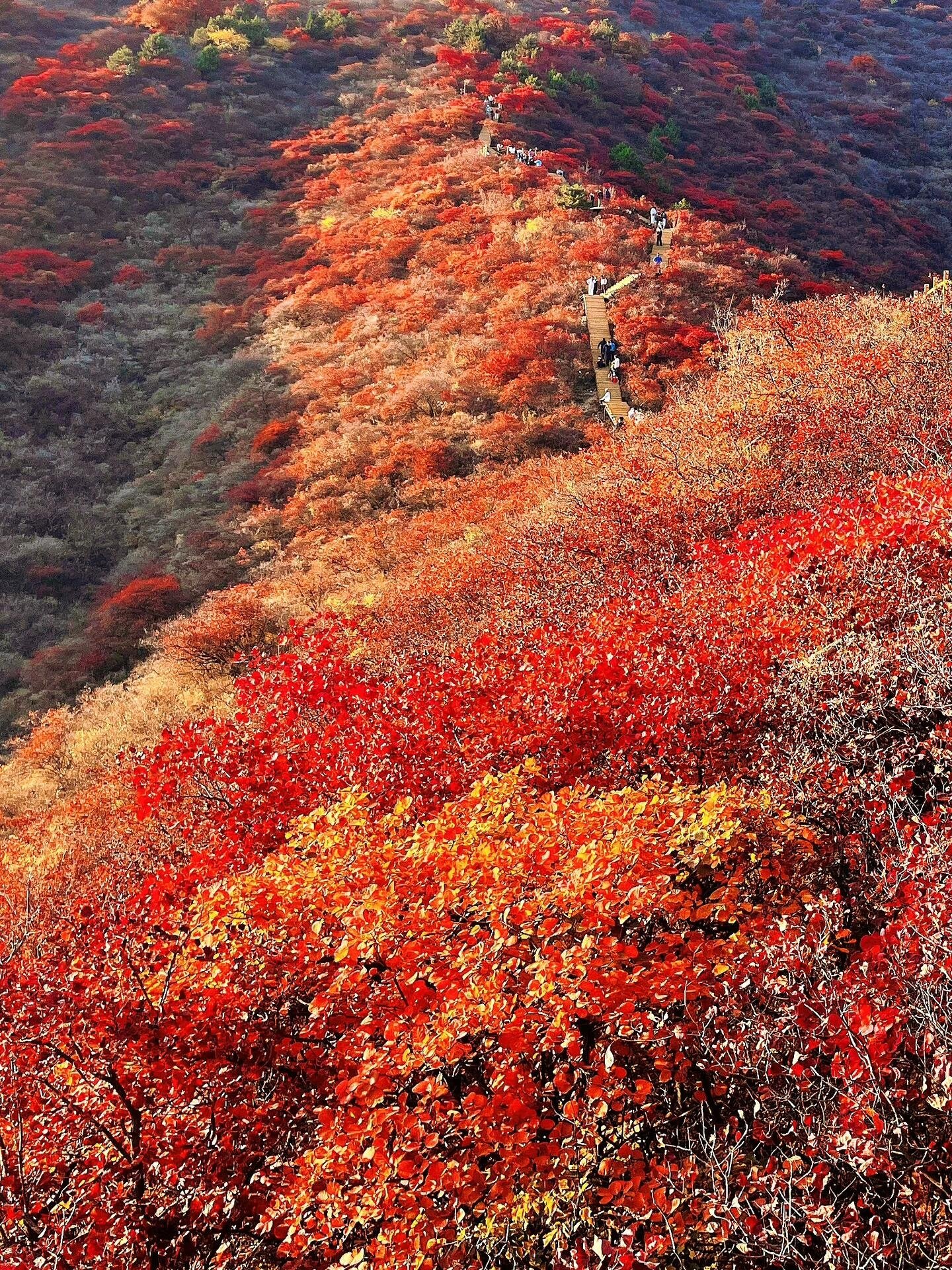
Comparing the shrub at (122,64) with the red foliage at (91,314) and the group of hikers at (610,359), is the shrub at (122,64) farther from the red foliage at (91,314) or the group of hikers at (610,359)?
the group of hikers at (610,359)

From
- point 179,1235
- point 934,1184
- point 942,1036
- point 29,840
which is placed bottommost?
point 29,840

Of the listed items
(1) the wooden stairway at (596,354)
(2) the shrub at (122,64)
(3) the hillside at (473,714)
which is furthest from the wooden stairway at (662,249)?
(2) the shrub at (122,64)

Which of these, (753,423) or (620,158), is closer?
(753,423)

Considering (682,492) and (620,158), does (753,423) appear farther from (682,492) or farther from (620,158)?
(620,158)

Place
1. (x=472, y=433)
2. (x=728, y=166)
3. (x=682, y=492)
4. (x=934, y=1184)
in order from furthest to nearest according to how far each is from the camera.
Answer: (x=728, y=166) → (x=472, y=433) → (x=682, y=492) → (x=934, y=1184)

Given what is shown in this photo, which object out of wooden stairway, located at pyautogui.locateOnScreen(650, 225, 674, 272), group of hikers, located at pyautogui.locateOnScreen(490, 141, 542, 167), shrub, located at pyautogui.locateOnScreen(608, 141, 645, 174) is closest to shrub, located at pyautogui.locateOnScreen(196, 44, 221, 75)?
group of hikers, located at pyautogui.locateOnScreen(490, 141, 542, 167)

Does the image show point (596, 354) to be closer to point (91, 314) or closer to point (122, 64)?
point (91, 314)

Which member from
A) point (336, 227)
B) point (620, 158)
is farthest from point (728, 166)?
point (336, 227)
